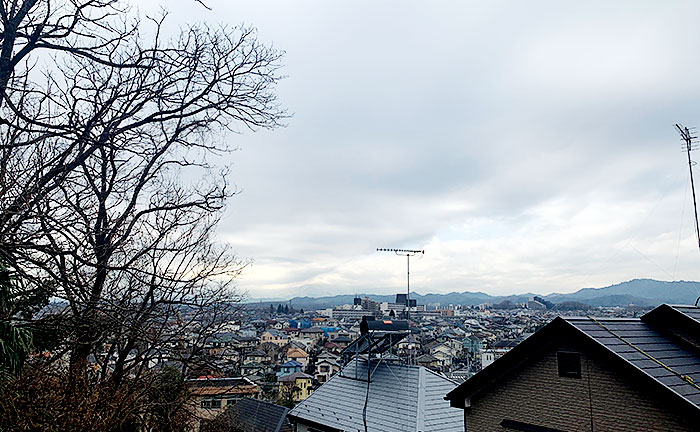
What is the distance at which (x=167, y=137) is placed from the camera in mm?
7965

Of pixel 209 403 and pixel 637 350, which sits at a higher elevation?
pixel 637 350

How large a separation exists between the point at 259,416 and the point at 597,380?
775 inches

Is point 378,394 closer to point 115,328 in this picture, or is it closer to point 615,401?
point 615,401

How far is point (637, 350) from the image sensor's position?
7109mm

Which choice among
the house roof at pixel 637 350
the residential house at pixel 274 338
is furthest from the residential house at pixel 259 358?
the house roof at pixel 637 350

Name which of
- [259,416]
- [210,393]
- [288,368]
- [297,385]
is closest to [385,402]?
[210,393]

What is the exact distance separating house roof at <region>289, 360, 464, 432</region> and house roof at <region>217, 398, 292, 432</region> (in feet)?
25.8

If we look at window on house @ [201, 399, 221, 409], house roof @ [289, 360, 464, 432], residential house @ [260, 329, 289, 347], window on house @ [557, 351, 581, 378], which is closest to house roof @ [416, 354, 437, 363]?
residential house @ [260, 329, 289, 347]

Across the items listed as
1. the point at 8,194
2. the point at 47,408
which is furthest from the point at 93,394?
the point at 8,194

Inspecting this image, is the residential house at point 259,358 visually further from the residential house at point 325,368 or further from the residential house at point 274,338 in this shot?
the residential house at point 274,338

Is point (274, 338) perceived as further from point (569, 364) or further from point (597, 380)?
point (597, 380)

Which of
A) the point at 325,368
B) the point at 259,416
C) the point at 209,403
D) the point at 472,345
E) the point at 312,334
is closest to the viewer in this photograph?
the point at 209,403

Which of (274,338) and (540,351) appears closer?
(540,351)

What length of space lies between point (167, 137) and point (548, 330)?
7.37 meters
